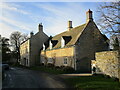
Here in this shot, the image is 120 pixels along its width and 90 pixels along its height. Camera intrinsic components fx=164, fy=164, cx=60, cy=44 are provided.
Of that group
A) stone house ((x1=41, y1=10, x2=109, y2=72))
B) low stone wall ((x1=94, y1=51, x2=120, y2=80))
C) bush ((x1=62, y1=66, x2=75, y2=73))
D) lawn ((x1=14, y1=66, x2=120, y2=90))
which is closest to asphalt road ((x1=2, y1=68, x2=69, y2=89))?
lawn ((x1=14, y1=66, x2=120, y2=90))

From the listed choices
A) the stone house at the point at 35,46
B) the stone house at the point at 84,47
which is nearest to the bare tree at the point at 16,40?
the stone house at the point at 35,46

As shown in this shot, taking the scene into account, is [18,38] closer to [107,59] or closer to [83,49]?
[83,49]

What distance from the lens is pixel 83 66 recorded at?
28.8m

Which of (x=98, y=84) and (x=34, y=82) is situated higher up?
(x=98, y=84)

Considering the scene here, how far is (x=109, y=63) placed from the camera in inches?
737

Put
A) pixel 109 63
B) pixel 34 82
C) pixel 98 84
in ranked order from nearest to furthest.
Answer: pixel 98 84, pixel 34 82, pixel 109 63

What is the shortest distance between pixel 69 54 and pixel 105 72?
38.8ft

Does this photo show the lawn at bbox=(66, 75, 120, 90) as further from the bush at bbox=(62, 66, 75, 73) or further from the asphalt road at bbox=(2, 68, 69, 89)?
the bush at bbox=(62, 66, 75, 73)

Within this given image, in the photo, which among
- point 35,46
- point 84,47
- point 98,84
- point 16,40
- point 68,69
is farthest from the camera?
point 16,40

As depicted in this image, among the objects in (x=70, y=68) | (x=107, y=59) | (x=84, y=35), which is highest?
(x=84, y=35)

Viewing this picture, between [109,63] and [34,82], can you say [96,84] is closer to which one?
[109,63]

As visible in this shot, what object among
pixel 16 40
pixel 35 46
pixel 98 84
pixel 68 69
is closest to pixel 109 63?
pixel 98 84

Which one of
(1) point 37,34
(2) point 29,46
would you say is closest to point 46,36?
(1) point 37,34

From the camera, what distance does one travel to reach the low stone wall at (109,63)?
673 inches
